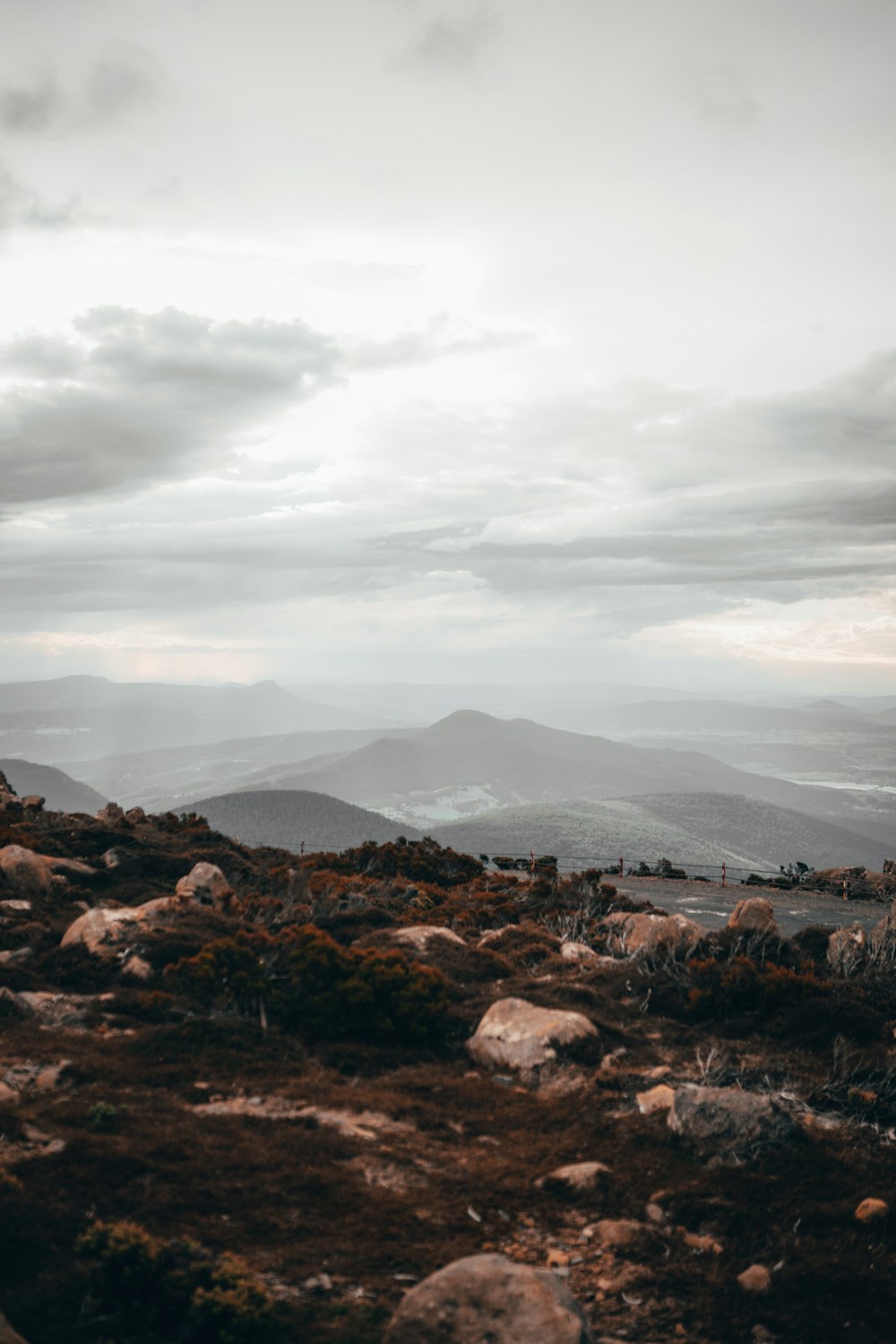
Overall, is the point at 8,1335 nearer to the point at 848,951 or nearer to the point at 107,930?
the point at 107,930

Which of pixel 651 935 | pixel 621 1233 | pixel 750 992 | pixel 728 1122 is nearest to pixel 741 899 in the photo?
pixel 651 935


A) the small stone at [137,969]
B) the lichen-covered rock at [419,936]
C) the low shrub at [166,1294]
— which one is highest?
the low shrub at [166,1294]

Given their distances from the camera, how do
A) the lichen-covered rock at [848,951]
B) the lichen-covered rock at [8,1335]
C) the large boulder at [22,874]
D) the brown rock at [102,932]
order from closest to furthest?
1. the lichen-covered rock at [8,1335]
2. the brown rock at [102,932]
3. the lichen-covered rock at [848,951]
4. the large boulder at [22,874]

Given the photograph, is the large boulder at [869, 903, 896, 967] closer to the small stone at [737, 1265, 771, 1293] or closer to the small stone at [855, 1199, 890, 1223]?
the small stone at [855, 1199, 890, 1223]

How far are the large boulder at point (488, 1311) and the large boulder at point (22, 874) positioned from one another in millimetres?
19299

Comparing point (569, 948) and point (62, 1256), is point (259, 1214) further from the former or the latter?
point (569, 948)

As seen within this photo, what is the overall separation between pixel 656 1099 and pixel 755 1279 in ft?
13.5

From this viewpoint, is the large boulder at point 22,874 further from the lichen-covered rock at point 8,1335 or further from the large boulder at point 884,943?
the large boulder at point 884,943

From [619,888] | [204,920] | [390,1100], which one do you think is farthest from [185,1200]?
[619,888]

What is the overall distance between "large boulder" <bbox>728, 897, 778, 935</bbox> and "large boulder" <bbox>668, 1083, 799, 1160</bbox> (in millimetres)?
10903

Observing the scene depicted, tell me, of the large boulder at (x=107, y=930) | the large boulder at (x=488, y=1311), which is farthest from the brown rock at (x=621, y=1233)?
the large boulder at (x=107, y=930)

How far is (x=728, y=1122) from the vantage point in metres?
11.6

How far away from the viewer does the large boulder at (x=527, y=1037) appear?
14.4m

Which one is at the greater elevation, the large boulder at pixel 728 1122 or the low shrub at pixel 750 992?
the large boulder at pixel 728 1122
